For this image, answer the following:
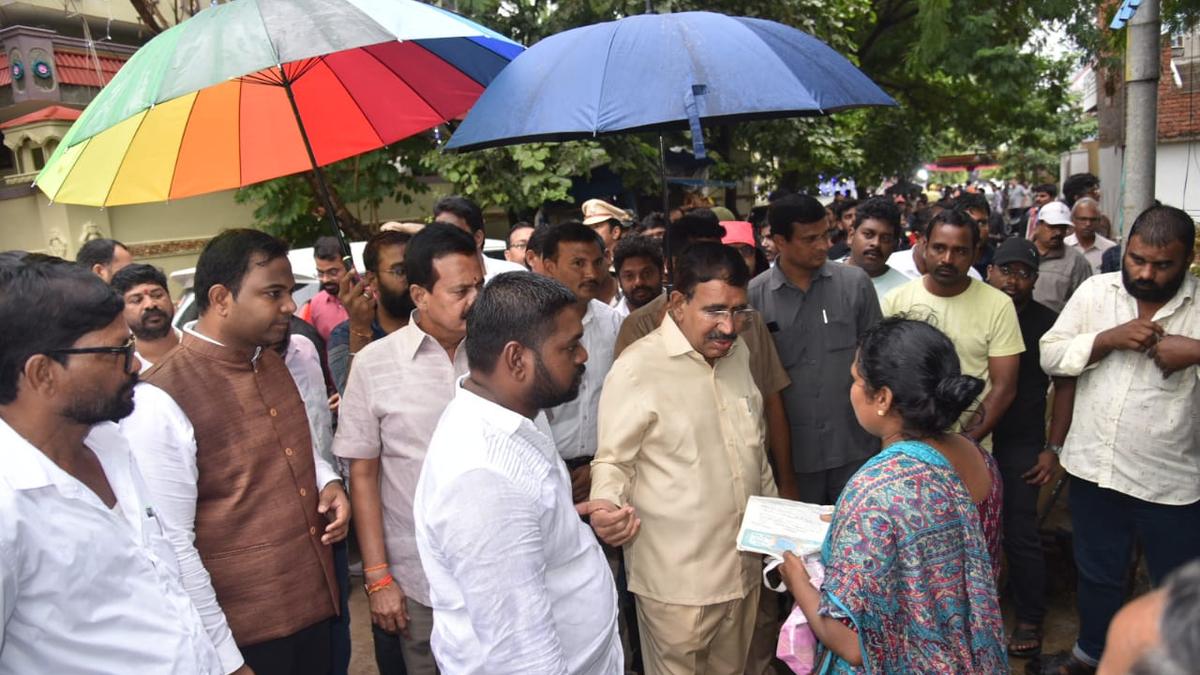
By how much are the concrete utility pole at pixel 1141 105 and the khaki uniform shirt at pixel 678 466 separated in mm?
2549

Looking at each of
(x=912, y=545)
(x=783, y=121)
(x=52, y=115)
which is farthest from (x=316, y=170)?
(x=783, y=121)

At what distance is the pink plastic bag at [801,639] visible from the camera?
239 cm

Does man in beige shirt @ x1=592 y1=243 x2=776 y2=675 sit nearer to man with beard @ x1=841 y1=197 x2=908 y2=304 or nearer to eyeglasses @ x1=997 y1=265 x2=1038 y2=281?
eyeglasses @ x1=997 y1=265 x2=1038 y2=281

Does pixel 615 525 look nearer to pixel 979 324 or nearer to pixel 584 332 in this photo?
pixel 584 332

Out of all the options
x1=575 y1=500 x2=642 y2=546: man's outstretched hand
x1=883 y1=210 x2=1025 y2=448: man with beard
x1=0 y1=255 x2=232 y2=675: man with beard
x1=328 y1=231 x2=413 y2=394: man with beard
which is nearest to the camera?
x1=0 y1=255 x2=232 y2=675: man with beard

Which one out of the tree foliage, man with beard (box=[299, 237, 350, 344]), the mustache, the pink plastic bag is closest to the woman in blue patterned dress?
the pink plastic bag

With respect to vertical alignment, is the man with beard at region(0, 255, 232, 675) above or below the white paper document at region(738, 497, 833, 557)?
above

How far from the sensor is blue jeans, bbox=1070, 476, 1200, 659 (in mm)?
3268

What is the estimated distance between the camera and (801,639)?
7.88 feet

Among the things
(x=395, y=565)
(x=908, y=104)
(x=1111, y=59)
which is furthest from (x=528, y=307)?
(x=908, y=104)

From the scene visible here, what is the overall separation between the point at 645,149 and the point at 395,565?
8889mm

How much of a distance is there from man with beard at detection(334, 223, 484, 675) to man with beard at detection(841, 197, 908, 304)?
3.19 metres

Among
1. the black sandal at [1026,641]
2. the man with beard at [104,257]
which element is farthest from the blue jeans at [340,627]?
the black sandal at [1026,641]

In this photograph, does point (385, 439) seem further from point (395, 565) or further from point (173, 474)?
point (173, 474)
